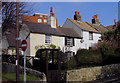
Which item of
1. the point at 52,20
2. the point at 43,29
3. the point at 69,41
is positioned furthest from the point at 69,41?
the point at 43,29

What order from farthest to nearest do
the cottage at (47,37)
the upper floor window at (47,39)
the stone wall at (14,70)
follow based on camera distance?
1. the upper floor window at (47,39)
2. the cottage at (47,37)
3. the stone wall at (14,70)

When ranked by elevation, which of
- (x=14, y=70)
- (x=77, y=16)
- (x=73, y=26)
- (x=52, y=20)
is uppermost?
(x=77, y=16)

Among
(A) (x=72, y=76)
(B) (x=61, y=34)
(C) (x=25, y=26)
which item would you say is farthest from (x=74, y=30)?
(A) (x=72, y=76)

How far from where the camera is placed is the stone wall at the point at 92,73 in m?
9.20

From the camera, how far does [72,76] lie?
30.2ft

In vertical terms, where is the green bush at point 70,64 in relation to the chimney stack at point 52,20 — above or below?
below

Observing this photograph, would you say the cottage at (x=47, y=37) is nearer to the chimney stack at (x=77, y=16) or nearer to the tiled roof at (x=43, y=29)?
the tiled roof at (x=43, y=29)

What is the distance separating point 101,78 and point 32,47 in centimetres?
968

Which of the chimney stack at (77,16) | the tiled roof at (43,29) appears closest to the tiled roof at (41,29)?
the tiled roof at (43,29)

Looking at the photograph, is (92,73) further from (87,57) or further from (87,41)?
(87,41)

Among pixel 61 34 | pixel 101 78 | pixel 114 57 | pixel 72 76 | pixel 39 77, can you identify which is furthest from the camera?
pixel 61 34

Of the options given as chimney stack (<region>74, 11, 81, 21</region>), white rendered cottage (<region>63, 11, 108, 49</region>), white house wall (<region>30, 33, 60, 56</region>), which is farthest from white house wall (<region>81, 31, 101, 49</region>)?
white house wall (<region>30, 33, 60, 56</region>)

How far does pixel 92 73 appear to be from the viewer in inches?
419

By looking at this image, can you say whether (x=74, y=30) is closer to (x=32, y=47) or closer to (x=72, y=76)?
(x=32, y=47)
